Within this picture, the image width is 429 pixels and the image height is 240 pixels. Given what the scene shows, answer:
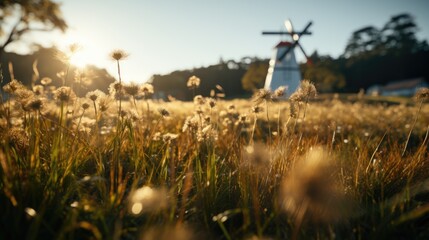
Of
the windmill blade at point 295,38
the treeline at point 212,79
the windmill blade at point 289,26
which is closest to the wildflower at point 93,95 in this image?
the windmill blade at point 295,38

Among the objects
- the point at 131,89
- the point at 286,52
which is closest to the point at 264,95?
the point at 131,89

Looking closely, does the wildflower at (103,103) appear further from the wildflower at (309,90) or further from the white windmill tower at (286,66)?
the white windmill tower at (286,66)

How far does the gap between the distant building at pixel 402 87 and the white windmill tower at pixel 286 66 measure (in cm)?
3524

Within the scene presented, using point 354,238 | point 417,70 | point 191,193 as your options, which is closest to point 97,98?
point 191,193

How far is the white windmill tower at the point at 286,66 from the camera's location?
113 ft

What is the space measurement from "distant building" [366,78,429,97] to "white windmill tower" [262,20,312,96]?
35244mm

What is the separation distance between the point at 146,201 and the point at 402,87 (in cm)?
7807

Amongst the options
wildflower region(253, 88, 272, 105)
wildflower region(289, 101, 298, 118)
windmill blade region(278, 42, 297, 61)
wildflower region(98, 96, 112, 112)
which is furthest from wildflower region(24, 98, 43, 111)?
windmill blade region(278, 42, 297, 61)

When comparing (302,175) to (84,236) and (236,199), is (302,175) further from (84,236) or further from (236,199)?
(84,236)

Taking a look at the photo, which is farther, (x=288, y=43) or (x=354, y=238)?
(x=288, y=43)

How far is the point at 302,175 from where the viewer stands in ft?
4.63

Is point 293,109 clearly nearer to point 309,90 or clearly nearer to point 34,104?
point 309,90

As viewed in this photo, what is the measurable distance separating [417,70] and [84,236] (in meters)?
83.5

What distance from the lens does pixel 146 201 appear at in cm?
192
